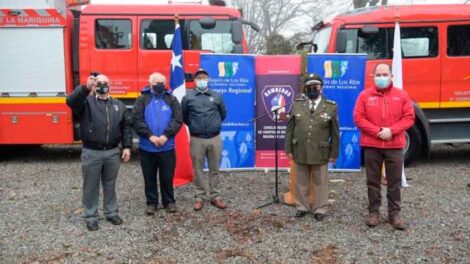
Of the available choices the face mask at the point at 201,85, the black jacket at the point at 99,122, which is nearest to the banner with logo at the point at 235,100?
the face mask at the point at 201,85

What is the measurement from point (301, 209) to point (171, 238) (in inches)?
63.8

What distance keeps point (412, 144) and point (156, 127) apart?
4927 millimetres

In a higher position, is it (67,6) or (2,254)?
(67,6)

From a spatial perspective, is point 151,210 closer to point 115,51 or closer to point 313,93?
point 313,93

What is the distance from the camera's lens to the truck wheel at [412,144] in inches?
332

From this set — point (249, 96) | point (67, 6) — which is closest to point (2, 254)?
point (249, 96)

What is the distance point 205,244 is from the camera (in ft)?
16.3

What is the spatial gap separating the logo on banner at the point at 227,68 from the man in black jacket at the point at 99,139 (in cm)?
283

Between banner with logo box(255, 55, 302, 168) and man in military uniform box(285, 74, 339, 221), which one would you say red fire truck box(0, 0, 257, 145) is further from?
man in military uniform box(285, 74, 339, 221)

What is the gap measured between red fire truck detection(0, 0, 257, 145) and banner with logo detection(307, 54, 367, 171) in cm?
147

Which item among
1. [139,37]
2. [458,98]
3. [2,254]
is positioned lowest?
[2,254]

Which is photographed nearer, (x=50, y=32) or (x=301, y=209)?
(x=301, y=209)

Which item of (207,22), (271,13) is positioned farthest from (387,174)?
(271,13)

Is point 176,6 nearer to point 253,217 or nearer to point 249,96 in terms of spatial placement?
point 249,96
